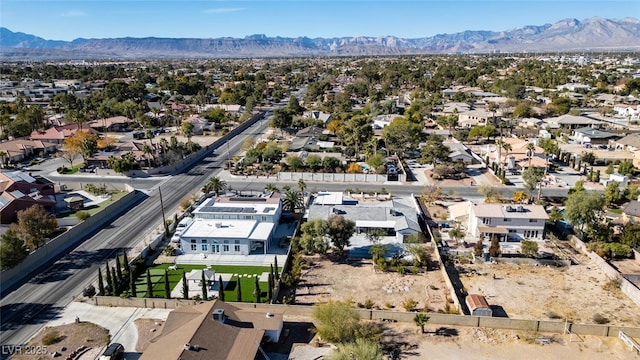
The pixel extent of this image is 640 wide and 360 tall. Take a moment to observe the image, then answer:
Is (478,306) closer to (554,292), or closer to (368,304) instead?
(368,304)

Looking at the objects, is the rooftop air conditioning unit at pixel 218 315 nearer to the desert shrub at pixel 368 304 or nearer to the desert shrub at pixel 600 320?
the desert shrub at pixel 368 304

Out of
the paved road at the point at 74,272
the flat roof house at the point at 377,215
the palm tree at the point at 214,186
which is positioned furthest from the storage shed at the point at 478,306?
the palm tree at the point at 214,186

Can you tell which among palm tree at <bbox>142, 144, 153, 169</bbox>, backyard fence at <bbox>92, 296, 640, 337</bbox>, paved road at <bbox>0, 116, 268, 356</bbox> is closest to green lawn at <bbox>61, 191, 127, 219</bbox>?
paved road at <bbox>0, 116, 268, 356</bbox>

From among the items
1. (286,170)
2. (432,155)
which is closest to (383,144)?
(432,155)

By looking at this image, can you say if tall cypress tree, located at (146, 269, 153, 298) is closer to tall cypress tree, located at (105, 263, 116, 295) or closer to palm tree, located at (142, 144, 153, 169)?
tall cypress tree, located at (105, 263, 116, 295)

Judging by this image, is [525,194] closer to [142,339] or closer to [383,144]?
[383,144]

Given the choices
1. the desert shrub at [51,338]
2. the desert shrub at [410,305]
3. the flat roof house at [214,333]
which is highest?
the flat roof house at [214,333]
